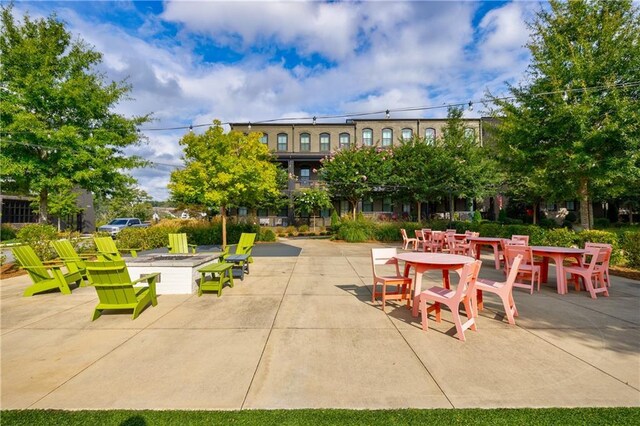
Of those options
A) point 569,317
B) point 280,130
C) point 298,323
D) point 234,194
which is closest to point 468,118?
point 280,130

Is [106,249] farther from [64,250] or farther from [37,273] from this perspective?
[37,273]

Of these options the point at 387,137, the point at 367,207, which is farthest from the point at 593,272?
the point at 387,137

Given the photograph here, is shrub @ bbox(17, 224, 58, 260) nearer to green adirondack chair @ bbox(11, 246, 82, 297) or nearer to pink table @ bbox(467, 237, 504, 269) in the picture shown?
green adirondack chair @ bbox(11, 246, 82, 297)

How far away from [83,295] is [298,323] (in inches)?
219

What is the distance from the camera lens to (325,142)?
3219 centimetres

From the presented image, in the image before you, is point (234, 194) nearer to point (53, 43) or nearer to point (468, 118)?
point (53, 43)

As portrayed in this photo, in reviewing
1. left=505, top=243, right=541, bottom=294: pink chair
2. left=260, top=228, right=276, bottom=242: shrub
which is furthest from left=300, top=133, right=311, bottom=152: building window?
left=505, top=243, right=541, bottom=294: pink chair

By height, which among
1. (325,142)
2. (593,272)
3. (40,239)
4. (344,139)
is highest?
(344,139)

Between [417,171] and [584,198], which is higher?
[417,171]

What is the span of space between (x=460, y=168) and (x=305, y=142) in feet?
55.8

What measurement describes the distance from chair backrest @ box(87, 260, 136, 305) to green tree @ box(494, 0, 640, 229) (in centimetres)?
1368

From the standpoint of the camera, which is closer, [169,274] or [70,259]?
[169,274]

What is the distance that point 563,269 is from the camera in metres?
6.85

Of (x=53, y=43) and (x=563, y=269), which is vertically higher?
(x=53, y=43)
